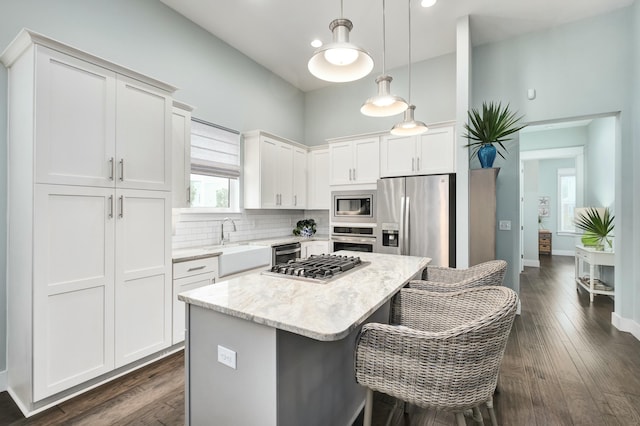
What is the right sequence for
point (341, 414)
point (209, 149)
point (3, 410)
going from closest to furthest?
point (341, 414)
point (3, 410)
point (209, 149)

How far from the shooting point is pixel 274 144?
4367 mm

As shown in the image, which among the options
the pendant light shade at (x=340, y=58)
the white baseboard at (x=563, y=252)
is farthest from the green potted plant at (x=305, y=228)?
the white baseboard at (x=563, y=252)

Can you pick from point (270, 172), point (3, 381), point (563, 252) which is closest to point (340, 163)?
point (270, 172)

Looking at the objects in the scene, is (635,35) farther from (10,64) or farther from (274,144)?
(10,64)

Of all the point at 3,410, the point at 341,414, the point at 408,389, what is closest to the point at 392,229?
the point at 341,414

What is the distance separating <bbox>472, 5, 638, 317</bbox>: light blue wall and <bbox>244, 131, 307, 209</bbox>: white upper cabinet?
8.84 ft

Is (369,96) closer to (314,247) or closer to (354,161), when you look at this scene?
(354,161)

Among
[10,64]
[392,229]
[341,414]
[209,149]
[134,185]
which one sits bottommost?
[341,414]

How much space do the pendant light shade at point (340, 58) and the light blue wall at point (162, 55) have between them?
7.41ft

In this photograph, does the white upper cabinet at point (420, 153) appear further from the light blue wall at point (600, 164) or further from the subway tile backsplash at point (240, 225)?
the light blue wall at point (600, 164)

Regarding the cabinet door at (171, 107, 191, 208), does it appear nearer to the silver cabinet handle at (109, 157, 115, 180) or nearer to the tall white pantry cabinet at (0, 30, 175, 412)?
the tall white pantry cabinet at (0, 30, 175, 412)

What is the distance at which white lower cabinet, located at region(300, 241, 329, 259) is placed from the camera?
14.8ft

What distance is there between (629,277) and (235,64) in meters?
5.28

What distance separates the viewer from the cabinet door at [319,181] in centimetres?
486
